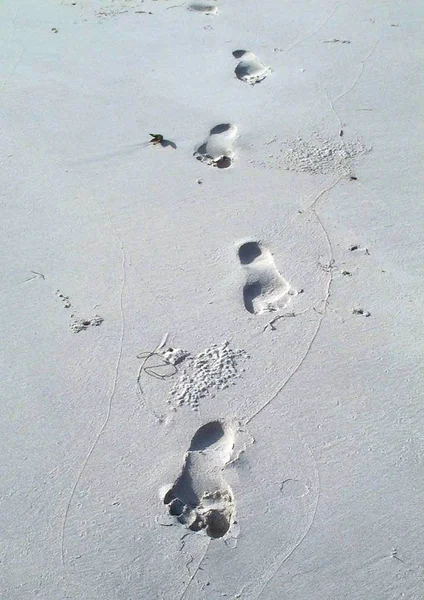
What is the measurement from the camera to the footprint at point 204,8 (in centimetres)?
371

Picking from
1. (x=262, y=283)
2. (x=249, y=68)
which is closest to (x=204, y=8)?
(x=249, y=68)

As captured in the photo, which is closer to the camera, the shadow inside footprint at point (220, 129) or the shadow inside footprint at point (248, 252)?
the shadow inside footprint at point (248, 252)

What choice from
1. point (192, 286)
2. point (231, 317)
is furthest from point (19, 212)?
point (231, 317)

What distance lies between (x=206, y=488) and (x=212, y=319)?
56cm

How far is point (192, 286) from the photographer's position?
7.14 feet

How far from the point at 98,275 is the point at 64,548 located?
92cm

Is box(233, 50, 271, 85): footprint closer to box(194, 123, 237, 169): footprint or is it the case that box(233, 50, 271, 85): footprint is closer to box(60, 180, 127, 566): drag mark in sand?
box(194, 123, 237, 169): footprint

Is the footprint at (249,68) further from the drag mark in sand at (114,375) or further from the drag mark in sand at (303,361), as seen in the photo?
the drag mark in sand at (114,375)

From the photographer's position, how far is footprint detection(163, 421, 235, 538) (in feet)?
5.31

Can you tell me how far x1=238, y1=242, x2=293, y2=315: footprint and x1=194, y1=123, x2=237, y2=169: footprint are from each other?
1.78 feet

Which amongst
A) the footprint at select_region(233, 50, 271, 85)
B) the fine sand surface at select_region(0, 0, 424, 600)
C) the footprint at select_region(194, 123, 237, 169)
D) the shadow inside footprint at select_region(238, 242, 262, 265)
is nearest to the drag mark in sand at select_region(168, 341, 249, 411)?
the fine sand surface at select_region(0, 0, 424, 600)

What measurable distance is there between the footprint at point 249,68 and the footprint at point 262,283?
1.21 meters

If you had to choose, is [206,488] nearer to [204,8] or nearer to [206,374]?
[206,374]

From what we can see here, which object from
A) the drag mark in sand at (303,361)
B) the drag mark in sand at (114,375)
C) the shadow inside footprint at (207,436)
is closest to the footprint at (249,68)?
the drag mark in sand at (303,361)
